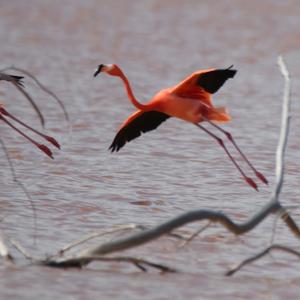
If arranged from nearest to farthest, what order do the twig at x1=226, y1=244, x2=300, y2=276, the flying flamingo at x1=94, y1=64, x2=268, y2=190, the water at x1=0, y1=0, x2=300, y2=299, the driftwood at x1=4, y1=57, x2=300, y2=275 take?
the driftwood at x1=4, y1=57, x2=300, y2=275 < the twig at x1=226, y1=244, x2=300, y2=276 < the water at x1=0, y1=0, x2=300, y2=299 < the flying flamingo at x1=94, y1=64, x2=268, y2=190

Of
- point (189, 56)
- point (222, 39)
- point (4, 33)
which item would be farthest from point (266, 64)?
point (4, 33)

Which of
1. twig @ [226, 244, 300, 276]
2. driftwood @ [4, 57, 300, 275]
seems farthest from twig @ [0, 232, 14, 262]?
twig @ [226, 244, 300, 276]

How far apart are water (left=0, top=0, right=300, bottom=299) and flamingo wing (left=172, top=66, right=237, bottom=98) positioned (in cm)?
77

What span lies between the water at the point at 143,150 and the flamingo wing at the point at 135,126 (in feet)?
1.45

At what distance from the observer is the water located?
521 cm

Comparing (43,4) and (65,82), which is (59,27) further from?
(65,82)

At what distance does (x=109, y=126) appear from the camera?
9711 millimetres

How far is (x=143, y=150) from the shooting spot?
8711 millimetres

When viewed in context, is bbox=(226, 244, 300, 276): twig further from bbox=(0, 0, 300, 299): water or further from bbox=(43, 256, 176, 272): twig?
bbox=(43, 256, 176, 272): twig

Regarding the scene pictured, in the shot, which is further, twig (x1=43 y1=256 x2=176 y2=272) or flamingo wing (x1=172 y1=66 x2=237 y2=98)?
flamingo wing (x1=172 y1=66 x2=237 y2=98)

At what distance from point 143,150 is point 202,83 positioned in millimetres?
2381

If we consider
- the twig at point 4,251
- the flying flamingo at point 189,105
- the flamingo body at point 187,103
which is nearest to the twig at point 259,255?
the twig at point 4,251

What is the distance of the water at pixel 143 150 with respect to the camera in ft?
17.1

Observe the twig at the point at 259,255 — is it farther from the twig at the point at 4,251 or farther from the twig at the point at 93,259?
the twig at the point at 4,251
